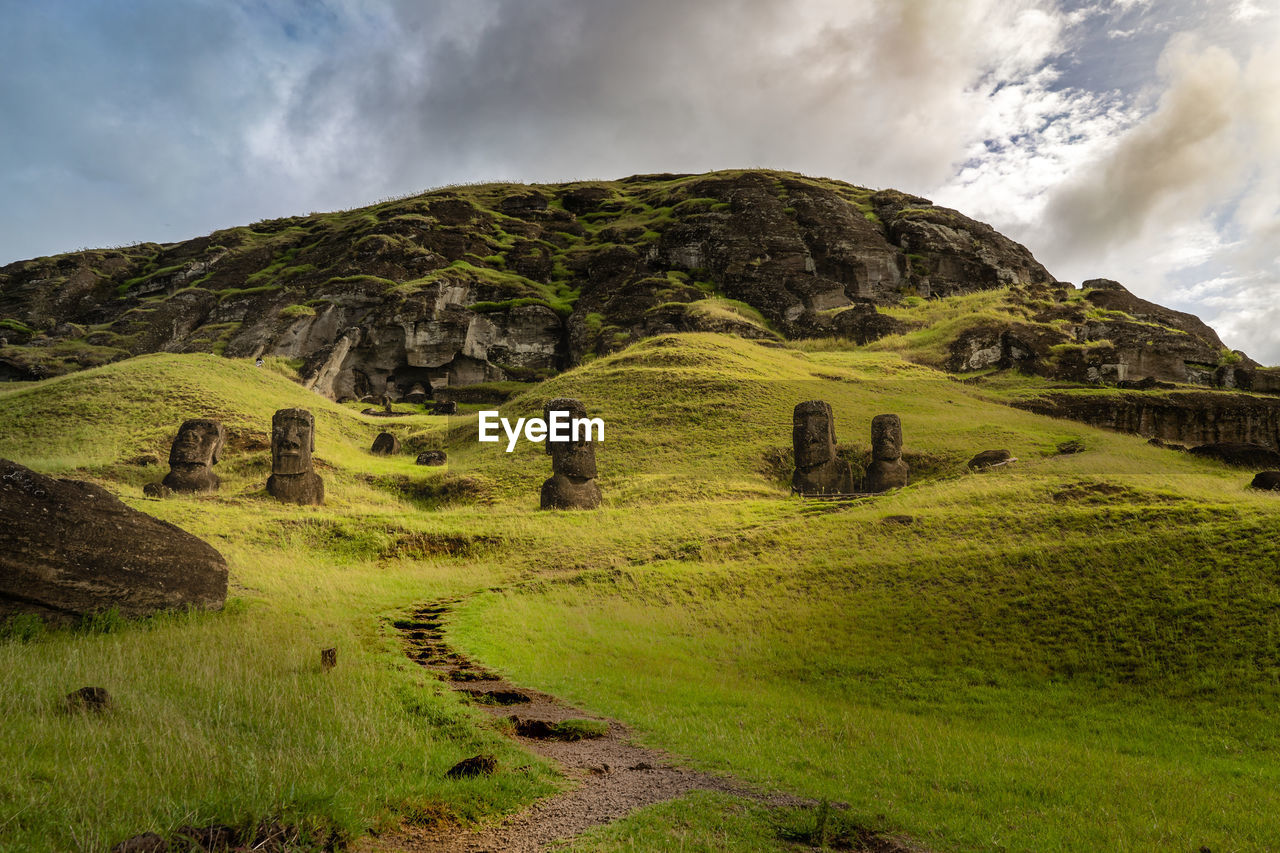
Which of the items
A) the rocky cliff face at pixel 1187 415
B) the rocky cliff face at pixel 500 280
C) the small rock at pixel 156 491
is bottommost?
the small rock at pixel 156 491

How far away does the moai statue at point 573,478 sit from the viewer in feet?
88.1

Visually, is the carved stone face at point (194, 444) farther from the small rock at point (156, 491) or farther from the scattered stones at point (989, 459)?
the scattered stones at point (989, 459)

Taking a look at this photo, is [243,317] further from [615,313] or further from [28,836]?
[28,836]

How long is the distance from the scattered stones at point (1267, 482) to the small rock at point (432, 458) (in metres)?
31.5

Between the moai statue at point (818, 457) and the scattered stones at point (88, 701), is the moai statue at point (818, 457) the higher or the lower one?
the higher one

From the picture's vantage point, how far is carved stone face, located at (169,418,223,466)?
27.1 meters

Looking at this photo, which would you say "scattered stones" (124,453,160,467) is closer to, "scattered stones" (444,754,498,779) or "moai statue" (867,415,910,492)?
"moai statue" (867,415,910,492)

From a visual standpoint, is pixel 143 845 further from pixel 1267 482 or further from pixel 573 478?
pixel 1267 482

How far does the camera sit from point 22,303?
273 ft

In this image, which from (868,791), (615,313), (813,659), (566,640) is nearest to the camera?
(868,791)

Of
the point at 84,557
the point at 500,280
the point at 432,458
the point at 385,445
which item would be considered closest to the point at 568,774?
the point at 84,557

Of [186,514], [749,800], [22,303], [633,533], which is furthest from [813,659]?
[22,303]

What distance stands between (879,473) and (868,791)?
2362 centimetres

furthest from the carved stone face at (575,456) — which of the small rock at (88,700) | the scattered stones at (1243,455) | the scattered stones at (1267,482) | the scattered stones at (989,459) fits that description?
the scattered stones at (1243,455)
